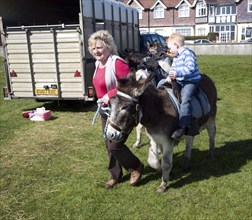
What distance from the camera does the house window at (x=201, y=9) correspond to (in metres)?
59.4

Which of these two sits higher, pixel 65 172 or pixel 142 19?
pixel 142 19

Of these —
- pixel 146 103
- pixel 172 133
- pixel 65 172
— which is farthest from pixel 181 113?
pixel 65 172

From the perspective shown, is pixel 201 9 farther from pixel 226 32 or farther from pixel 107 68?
pixel 107 68

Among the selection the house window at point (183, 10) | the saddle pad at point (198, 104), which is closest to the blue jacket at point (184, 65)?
the saddle pad at point (198, 104)

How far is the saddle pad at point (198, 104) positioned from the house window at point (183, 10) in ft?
189

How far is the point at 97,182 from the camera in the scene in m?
5.70

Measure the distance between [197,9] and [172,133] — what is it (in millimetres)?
58913

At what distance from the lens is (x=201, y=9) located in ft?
196

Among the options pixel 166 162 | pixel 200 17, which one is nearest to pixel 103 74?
pixel 166 162

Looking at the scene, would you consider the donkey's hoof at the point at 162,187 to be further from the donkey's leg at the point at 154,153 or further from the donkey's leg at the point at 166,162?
the donkey's leg at the point at 154,153

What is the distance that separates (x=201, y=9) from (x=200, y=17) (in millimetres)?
1398

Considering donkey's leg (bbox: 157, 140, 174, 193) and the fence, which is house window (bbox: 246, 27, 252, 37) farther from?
donkey's leg (bbox: 157, 140, 174, 193)

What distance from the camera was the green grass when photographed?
482cm

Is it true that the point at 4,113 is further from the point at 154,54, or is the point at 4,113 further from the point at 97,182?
the point at 97,182
